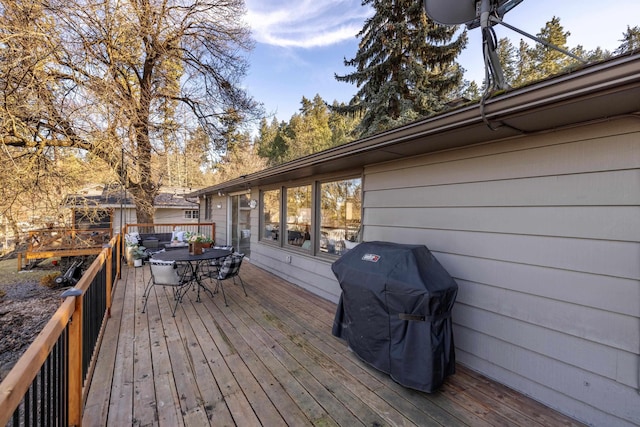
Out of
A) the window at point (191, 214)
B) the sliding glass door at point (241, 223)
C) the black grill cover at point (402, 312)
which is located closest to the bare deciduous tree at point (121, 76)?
the sliding glass door at point (241, 223)

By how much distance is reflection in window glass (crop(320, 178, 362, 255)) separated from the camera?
4.03 m

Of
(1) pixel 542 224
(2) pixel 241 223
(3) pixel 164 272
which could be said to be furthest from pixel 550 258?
(2) pixel 241 223

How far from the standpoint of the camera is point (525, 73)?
13.2 metres

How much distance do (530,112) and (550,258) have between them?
1.07 metres

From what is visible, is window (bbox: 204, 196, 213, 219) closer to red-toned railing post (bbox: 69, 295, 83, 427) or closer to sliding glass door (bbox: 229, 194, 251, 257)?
sliding glass door (bbox: 229, 194, 251, 257)

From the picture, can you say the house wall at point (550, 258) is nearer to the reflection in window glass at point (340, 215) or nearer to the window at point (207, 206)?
the reflection in window glass at point (340, 215)

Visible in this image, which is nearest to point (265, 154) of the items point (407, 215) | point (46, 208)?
point (46, 208)

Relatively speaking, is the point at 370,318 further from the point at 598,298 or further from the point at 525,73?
the point at 525,73

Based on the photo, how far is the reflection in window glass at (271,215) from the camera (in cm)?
581

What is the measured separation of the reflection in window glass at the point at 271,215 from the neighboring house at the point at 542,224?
2751 millimetres

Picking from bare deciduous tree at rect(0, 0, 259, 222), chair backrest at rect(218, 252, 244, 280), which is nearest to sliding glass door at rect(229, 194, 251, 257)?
bare deciduous tree at rect(0, 0, 259, 222)

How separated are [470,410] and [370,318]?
0.91 m

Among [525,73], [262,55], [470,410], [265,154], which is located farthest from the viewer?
→ [265,154]

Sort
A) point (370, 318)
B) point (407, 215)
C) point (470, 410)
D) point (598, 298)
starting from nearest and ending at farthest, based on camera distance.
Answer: point (598, 298), point (470, 410), point (370, 318), point (407, 215)
